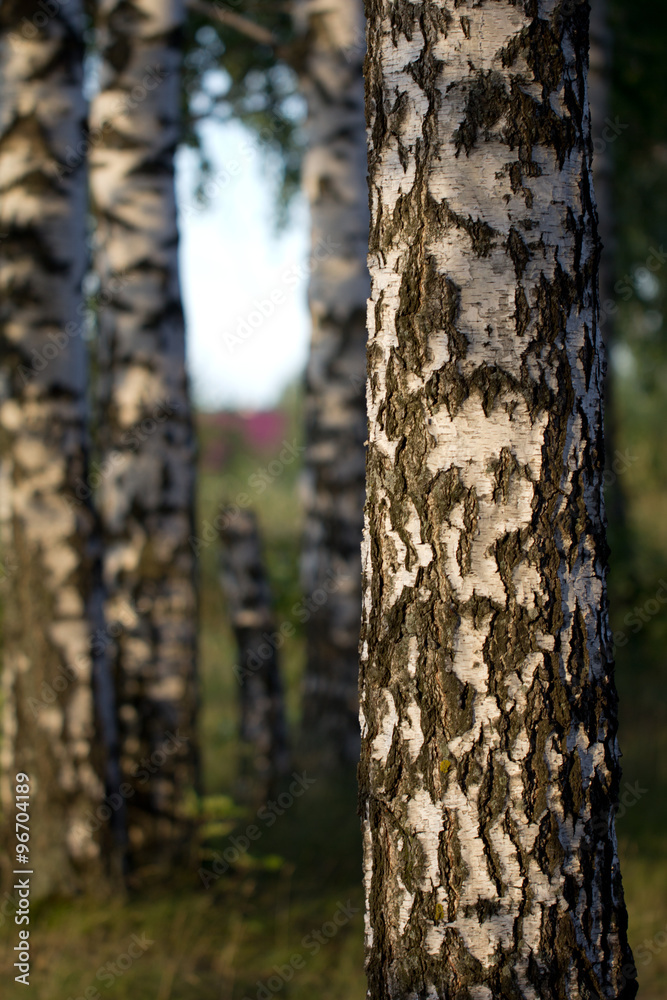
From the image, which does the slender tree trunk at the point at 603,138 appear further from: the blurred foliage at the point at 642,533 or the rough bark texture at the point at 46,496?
the rough bark texture at the point at 46,496

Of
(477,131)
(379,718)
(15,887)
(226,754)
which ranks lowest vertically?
(15,887)

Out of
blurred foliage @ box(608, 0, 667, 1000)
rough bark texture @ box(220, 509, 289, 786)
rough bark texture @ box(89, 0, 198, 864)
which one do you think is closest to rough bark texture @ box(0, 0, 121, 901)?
rough bark texture @ box(89, 0, 198, 864)

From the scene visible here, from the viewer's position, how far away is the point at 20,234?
3293 mm

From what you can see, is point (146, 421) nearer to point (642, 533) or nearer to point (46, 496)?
point (46, 496)

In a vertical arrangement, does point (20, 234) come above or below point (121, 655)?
above

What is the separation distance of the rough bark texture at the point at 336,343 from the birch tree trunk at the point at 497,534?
3219mm

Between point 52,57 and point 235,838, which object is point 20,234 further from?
point 235,838

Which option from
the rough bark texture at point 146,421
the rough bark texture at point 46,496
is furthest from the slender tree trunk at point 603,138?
the rough bark texture at point 46,496

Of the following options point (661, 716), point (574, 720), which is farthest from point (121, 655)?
point (661, 716)

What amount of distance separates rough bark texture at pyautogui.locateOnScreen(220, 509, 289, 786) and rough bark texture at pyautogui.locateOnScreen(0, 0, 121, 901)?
1101 millimetres

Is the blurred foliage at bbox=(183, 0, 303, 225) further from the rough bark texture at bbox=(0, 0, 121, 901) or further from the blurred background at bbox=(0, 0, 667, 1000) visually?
the rough bark texture at bbox=(0, 0, 121, 901)

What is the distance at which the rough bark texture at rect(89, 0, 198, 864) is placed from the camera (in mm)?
3572

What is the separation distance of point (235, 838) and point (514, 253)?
3126 millimetres

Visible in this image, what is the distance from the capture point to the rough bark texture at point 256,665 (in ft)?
14.2
